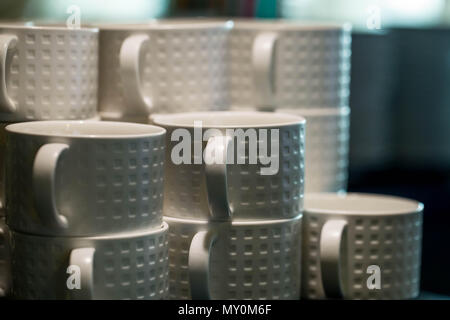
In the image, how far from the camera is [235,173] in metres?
1.01

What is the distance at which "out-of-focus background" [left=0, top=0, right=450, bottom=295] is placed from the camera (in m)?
2.15

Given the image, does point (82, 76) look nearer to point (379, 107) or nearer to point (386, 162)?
point (379, 107)

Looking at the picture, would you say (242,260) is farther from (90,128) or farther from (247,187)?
(90,128)

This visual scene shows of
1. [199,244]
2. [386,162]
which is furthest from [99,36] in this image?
[386,162]

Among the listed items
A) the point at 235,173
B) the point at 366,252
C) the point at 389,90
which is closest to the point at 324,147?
the point at 366,252

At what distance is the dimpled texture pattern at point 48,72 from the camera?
106 centimetres

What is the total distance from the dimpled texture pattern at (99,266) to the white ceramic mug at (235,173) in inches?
3.0

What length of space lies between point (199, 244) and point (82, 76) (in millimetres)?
270

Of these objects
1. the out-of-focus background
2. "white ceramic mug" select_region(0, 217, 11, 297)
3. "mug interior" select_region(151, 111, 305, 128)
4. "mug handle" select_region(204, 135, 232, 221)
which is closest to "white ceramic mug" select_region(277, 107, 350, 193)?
"mug interior" select_region(151, 111, 305, 128)

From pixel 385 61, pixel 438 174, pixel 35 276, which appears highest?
pixel 385 61

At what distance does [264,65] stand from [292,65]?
6 centimetres

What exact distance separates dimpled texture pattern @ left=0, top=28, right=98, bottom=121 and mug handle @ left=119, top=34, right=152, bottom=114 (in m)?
0.04

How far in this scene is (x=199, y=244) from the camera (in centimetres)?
100

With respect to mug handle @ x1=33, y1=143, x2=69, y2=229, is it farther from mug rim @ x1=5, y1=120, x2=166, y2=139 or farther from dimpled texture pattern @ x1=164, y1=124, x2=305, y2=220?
dimpled texture pattern @ x1=164, y1=124, x2=305, y2=220
